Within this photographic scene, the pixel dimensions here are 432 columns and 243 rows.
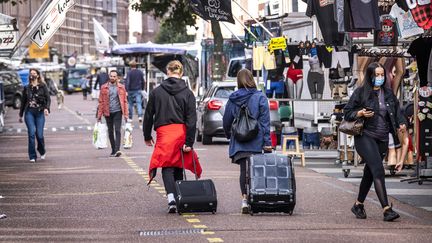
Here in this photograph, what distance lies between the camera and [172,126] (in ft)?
52.0

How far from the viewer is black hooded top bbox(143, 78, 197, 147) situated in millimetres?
15820

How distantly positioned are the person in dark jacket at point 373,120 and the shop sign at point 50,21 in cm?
1190

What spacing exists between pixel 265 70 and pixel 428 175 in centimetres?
967

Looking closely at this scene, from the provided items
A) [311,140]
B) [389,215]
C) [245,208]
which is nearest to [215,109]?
[311,140]

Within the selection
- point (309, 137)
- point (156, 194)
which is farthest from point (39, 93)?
point (156, 194)

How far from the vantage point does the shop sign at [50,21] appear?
25922 millimetres

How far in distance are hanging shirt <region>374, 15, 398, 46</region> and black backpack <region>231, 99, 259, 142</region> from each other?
20.3ft

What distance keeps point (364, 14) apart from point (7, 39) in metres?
10.4

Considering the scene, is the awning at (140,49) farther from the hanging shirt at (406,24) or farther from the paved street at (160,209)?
the hanging shirt at (406,24)

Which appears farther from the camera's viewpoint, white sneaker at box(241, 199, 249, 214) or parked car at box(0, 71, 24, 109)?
parked car at box(0, 71, 24, 109)

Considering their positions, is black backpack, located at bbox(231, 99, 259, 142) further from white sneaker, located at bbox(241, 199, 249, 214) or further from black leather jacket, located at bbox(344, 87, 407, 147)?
black leather jacket, located at bbox(344, 87, 407, 147)

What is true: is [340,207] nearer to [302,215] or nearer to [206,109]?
[302,215]

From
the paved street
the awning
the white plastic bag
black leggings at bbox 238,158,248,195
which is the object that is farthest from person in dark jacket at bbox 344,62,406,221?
the awning

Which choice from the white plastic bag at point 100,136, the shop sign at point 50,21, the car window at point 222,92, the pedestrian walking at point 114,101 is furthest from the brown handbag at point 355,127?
the car window at point 222,92
